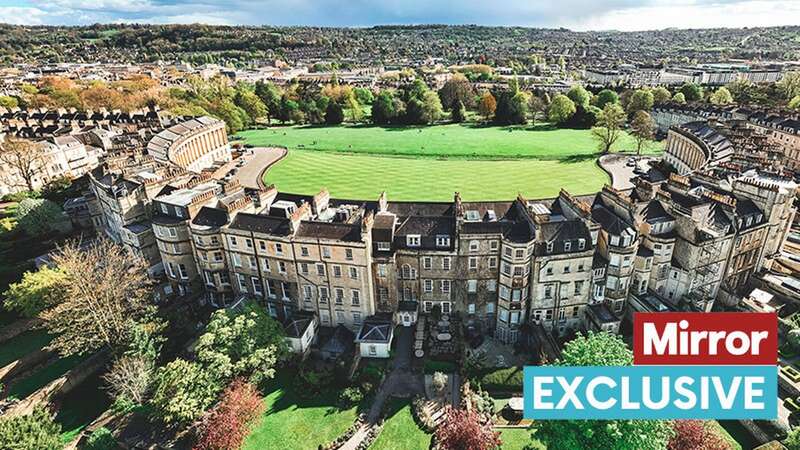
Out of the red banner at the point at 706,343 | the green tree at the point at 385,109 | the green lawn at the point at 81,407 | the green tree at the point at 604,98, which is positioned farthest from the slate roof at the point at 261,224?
the green tree at the point at 604,98

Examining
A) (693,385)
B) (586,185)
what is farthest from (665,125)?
(693,385)

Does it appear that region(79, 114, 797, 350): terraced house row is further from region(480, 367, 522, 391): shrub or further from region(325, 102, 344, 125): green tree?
region(325, 102, 344, 125): green tree

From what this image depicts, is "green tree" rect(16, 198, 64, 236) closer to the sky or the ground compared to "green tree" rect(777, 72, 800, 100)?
closer to the ground

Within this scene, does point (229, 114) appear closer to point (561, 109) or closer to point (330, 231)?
point (561, 109)

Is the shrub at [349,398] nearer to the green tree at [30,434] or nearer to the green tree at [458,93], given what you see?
the green tree at [30,434]

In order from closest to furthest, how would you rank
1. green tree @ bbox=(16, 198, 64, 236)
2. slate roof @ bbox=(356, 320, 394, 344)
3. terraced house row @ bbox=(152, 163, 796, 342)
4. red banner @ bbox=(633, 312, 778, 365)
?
red banner @ bbox=(633, 312, 778, 365) < slate roof @ bbox=(356, 320, 394, 344) < terraced house row @ bbox=(152, 163, 796, 342) < green tree @ bbox=(16, 198, 64, 236)

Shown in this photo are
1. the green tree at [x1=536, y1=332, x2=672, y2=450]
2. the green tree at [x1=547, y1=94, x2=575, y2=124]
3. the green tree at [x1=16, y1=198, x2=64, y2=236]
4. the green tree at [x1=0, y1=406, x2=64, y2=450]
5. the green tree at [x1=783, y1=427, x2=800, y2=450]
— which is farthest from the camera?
the green tree at [x1=547, y1=94, x2=575, y2=124]

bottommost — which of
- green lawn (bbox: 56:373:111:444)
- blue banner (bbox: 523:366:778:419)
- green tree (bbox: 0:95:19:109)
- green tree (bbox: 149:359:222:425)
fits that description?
green lawn (bbox: 56:373:111:444)

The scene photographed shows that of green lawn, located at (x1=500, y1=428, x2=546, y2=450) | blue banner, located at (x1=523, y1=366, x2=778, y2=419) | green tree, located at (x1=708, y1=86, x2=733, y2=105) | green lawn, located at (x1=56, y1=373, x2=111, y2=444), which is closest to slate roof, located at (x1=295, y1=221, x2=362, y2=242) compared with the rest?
green lawn, located at (x1=500, y1=428, x2=546, y2=450)
